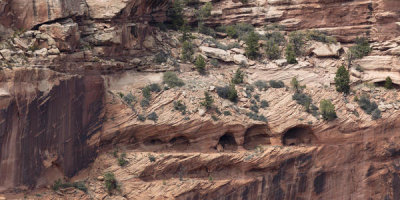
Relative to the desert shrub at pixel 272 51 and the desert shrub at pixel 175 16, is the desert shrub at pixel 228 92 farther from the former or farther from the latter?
the desert shrub at pixel 175 16

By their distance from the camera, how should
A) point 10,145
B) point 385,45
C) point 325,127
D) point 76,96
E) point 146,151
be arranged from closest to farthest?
1. point 10,145
2. point 76,96
3. point 146,151
4. point 325,127
5. point 385,45

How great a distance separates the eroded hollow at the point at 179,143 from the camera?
2377 inches

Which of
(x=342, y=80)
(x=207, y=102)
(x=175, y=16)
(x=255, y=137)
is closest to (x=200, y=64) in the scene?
(x=207, y=102)

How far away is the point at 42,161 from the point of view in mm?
53344

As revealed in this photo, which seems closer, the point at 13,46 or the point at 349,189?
the point at 13,46

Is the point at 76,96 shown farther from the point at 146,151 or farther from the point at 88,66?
the point at 146,151

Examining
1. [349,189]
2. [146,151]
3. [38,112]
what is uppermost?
[38,112]

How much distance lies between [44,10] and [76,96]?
6.44m

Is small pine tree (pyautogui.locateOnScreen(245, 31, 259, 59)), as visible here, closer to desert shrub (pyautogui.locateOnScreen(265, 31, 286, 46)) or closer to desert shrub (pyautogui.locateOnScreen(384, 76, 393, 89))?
desert shrub (pyautogui.locateOnScreen(265, 31, 286, 46))

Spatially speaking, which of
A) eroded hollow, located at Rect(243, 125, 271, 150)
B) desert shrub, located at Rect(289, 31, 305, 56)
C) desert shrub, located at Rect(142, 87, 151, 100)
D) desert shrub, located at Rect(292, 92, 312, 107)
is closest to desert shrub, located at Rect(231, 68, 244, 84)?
desert shrub, located at Rect(292, 92, 312, 107)

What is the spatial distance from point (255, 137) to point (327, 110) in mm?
6123

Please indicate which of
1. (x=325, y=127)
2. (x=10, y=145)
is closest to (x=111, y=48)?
(x=10, y=145)

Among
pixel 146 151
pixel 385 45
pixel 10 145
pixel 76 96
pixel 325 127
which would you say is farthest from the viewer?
pixel 385 45

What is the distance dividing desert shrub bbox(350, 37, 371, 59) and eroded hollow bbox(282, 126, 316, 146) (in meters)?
10.9
